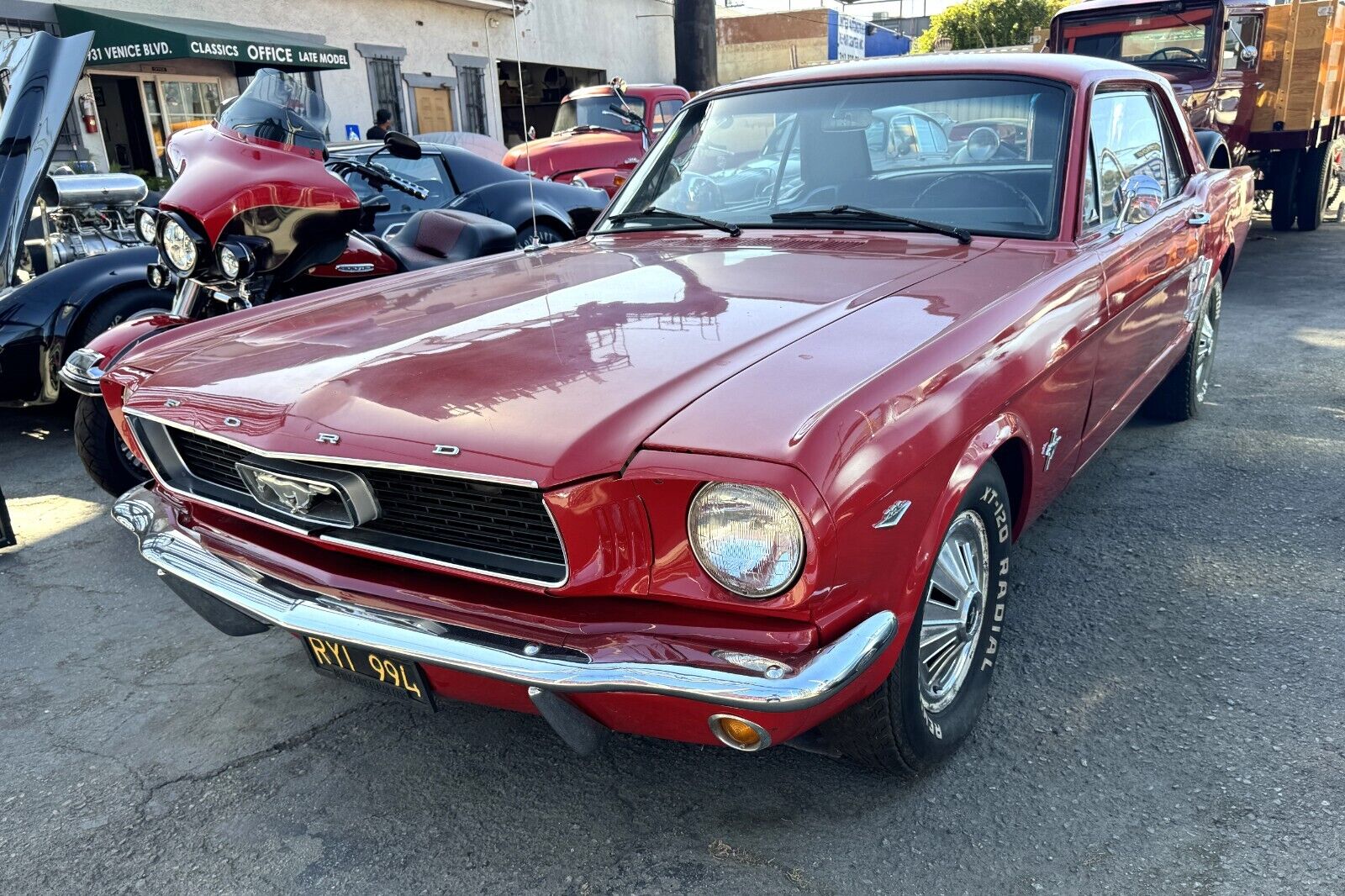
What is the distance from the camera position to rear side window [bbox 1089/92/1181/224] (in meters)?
3.15

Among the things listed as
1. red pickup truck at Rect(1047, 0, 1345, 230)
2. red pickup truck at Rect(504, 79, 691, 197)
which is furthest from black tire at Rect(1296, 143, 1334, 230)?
red pickup truck at Rect(504, 79, 691, 197)

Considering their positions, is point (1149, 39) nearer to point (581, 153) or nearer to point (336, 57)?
point (581, 153)

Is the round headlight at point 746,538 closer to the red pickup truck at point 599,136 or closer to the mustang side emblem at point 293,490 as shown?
the mustang side emblem at point 293,490

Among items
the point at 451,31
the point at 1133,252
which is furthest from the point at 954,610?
the point at 451,31

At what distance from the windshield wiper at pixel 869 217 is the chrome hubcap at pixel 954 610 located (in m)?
0.99

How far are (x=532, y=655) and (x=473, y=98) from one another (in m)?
18.6

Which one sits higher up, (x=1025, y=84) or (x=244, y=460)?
(x=1025, y=84)

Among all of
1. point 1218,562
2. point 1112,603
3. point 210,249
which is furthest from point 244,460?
point 1218,562

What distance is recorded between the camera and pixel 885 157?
3221 mm

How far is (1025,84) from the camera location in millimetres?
3125

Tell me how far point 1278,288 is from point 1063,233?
6.25 metres

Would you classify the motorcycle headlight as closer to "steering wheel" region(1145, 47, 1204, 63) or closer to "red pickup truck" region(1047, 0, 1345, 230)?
"red pickup truck" region(1047, 0, 1345, 230)

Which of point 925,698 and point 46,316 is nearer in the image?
point 925,698

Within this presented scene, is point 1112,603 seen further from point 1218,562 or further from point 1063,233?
point 1063,233
